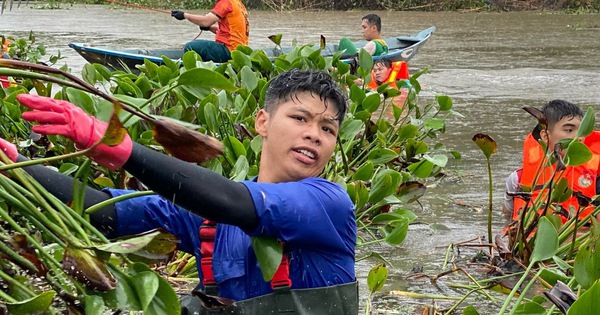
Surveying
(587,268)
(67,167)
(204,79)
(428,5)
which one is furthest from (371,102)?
(428,5)

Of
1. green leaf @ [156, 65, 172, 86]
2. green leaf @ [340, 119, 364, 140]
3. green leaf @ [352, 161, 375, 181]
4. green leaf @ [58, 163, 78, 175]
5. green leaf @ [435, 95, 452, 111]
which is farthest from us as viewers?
green leaf @ [435, 95, 452, 111]

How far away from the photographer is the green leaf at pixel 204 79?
1.82 m

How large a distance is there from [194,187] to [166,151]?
14cm

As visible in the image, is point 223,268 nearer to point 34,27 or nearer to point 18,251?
point 18,251

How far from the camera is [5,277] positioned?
1.60 m

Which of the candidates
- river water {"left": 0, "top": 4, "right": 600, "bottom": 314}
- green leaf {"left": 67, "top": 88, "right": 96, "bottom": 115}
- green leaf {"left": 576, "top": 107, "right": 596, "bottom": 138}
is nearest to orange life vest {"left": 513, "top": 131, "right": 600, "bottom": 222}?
river water {"left": 0, "top": 4, "right": 600, "bottom": 314}

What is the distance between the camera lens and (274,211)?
6.90ft

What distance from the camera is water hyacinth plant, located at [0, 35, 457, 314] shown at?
160 cm

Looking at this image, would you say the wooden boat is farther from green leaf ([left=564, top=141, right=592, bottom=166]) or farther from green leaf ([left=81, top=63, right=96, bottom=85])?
green leaf ([left=564, top=141, right=592, bottom=166])

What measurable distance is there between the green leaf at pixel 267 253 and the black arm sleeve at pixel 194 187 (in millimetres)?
44

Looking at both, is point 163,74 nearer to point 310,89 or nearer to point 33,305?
point 310,89

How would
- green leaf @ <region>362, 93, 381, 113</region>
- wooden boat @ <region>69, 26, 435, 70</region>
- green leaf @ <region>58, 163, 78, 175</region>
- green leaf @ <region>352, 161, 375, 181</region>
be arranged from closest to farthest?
green leaf @ <region>58, 163, 78, 175</region>, green leaf @ <region>352, 161, 375, 181</region>, green leaf @ <region>362, 93, 381, 113</region>, wooden boat @ <region>69, 26, 435, 70</region>

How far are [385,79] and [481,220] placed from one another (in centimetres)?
516

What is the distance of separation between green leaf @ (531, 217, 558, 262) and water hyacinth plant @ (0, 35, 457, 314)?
1.90 ft
